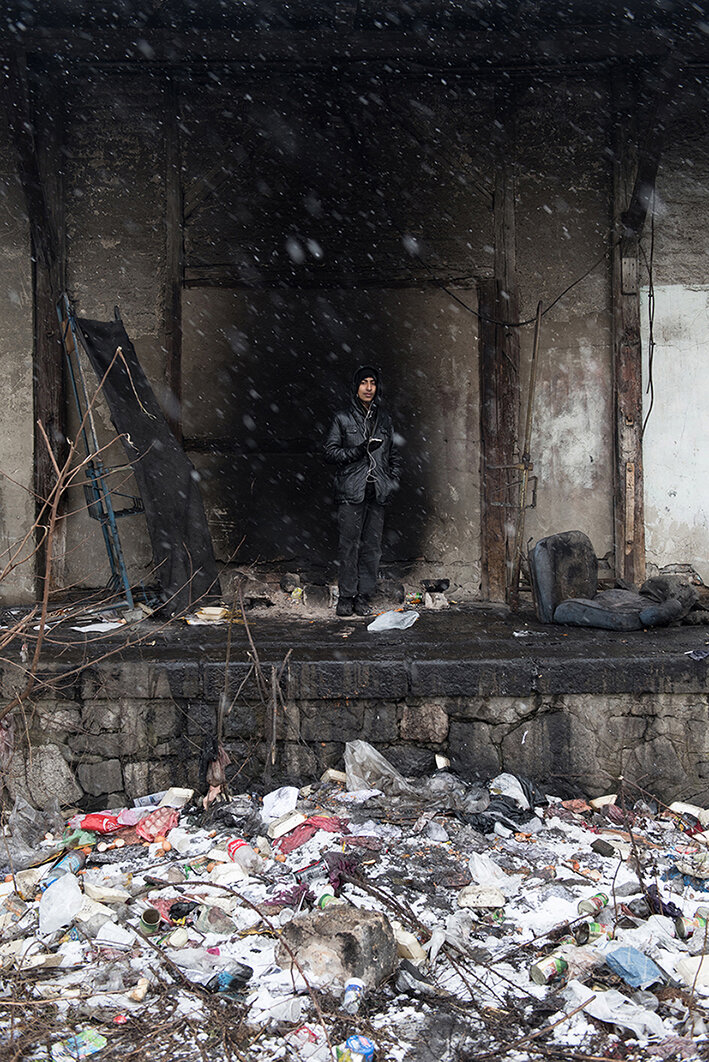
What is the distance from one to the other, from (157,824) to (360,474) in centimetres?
309

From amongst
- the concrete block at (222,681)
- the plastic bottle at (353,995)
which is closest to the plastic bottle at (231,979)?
the plastic bottle at (353,995)

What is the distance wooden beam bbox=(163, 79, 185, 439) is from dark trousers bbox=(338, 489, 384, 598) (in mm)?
1885

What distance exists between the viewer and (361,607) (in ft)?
22.6

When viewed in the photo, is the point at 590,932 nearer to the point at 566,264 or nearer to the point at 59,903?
the point at 59,903

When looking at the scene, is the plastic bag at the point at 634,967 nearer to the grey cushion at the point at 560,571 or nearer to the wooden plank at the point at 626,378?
the grey cushion at the point at 560,571

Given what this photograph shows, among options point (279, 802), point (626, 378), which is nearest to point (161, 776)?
point (279, 802)

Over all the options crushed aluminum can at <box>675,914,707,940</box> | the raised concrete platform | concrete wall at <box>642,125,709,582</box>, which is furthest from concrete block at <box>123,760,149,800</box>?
concrete wall at <box>642,125,709,582</box>

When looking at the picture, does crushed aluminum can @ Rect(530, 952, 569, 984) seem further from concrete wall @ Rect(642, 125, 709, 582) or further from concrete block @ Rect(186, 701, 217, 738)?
concrete wall @ Rect(642, 125, 709, 582)

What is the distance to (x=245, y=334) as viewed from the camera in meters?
7.58

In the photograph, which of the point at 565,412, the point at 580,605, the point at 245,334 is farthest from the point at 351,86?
the point at 580,605

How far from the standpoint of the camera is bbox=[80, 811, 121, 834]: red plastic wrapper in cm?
486

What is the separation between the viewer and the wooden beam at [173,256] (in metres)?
7.52

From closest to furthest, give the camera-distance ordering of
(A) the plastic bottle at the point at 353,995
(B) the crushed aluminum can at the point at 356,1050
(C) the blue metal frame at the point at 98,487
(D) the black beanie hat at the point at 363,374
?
1. (B) the crushed aluminum can at the point at 356,1050
2. (A) the plastic bottle at the point at 353,995
3. (C) the blue metal frame at the point at 98,487
4. (D) the black beanie hat at the point at 363,374

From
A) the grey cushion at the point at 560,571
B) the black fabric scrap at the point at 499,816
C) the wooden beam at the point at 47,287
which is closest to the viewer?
the black fabric scrap at the point at 499,816
